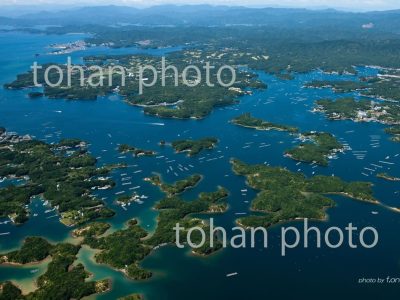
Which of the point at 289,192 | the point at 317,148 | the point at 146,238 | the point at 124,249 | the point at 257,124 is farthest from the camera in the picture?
the point at 257,124

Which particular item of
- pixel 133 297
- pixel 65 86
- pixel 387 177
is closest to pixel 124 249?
pixel 133 297

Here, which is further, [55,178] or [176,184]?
[55,178]

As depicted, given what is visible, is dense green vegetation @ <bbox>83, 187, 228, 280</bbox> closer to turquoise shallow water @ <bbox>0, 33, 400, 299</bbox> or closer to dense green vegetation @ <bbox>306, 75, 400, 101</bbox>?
turquoise shallow water @ <bbox>0, 33, 400, 299</bbox>

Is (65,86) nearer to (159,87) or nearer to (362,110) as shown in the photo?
(159,87)

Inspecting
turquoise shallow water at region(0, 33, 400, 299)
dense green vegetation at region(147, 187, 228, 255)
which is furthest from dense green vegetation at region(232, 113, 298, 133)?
dense green vegetation at region(147, 187, 228, 255)

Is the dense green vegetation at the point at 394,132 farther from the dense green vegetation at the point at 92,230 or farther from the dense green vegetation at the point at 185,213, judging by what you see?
the dense green vegetation at the point at 92,230
